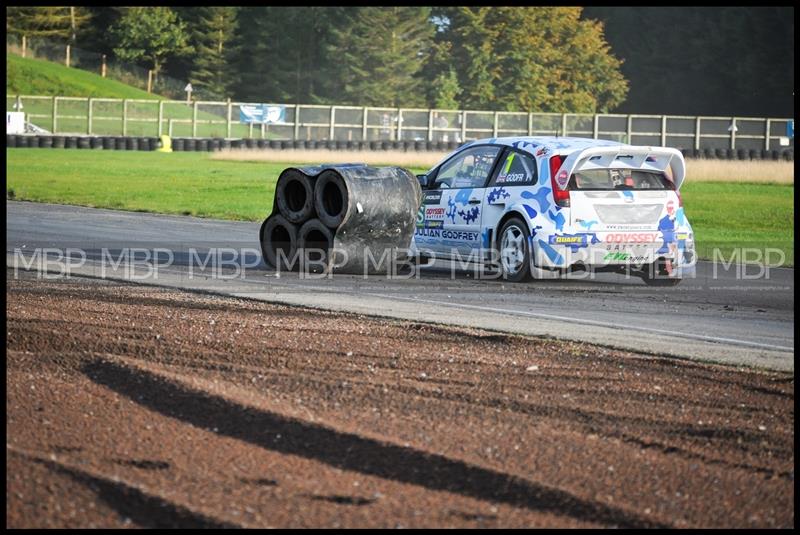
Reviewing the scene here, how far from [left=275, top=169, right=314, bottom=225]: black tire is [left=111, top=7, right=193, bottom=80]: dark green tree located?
82.2 m

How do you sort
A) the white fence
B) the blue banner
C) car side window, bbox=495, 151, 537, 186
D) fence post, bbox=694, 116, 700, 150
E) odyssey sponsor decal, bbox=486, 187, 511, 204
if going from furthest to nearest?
the white fence < the blue banner < fence post, bbox=694, 116, 700, 150 < odyssey sponsor decal, bbox=486, 187, 511, 204 < car side window, bbox=495, 151, 537, 186

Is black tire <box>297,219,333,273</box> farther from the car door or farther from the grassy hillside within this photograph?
the grassy hillside

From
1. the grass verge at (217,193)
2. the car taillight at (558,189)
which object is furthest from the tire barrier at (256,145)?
the car taillight at (558,189)

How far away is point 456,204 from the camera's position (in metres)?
14.8

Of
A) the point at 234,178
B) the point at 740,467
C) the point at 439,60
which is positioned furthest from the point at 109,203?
the point at 439,60

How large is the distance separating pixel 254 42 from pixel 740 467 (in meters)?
95.4

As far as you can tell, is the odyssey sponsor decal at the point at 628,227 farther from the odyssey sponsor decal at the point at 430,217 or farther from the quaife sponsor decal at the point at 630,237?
the odyssey sponsor decal at the point at 430,217

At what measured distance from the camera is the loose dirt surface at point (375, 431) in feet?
18.7

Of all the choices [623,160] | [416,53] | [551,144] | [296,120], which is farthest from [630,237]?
[416,53]

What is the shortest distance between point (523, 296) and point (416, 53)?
82.9 m

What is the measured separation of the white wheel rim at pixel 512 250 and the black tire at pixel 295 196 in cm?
227

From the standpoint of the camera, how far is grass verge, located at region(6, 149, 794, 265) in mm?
23219

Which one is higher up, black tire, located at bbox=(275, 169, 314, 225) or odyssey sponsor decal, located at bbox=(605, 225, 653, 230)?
black tire, located at bbox=(275, 169, 314, 225)

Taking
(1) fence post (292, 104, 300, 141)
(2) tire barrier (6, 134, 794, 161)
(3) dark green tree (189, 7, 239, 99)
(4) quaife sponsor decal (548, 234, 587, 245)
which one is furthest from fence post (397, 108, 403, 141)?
(4) quaife sponsor decal (548, 234, 587, 245)
